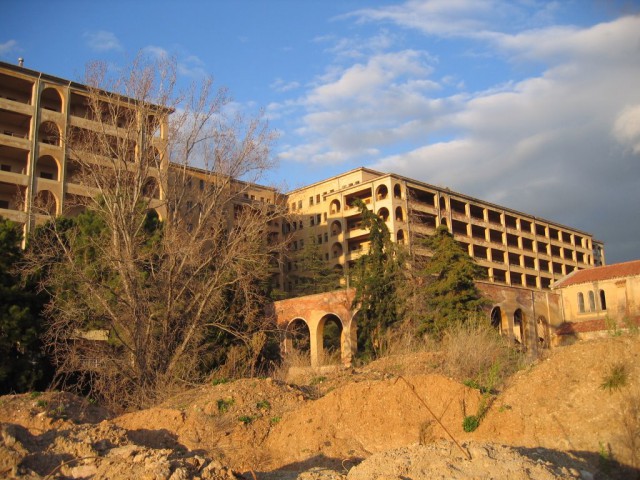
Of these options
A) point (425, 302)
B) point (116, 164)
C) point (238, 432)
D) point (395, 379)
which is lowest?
point (238, 432)

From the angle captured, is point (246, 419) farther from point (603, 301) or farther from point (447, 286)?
point (603, 301)

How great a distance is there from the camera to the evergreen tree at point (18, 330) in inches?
937

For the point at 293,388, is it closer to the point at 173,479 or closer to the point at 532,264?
the point at 173,479

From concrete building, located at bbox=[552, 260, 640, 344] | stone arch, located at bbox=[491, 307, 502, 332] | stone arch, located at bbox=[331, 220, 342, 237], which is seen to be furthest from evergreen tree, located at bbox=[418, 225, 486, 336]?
stone arch, located at bbox=[331, 220, 342, 237]

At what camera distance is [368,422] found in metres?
15.0

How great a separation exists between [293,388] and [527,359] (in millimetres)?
6966

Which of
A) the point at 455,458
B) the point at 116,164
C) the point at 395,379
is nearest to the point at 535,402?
the point at 395,379

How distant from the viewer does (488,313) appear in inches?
1364

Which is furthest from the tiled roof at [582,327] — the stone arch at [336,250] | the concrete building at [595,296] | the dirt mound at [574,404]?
the stone arch at [336,250]

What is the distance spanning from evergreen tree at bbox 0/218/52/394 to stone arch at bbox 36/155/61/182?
2076 cm

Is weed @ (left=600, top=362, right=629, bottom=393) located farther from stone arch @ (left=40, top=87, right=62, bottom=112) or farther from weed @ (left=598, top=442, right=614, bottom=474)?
stone arch @ (left=40, top=87, right=62, bottom=112)

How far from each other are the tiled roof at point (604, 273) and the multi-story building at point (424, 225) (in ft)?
41.1

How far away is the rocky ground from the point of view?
1230 cm

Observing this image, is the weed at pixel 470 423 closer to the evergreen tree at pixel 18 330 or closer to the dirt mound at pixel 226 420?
the dirt mound at pixel 226 420
